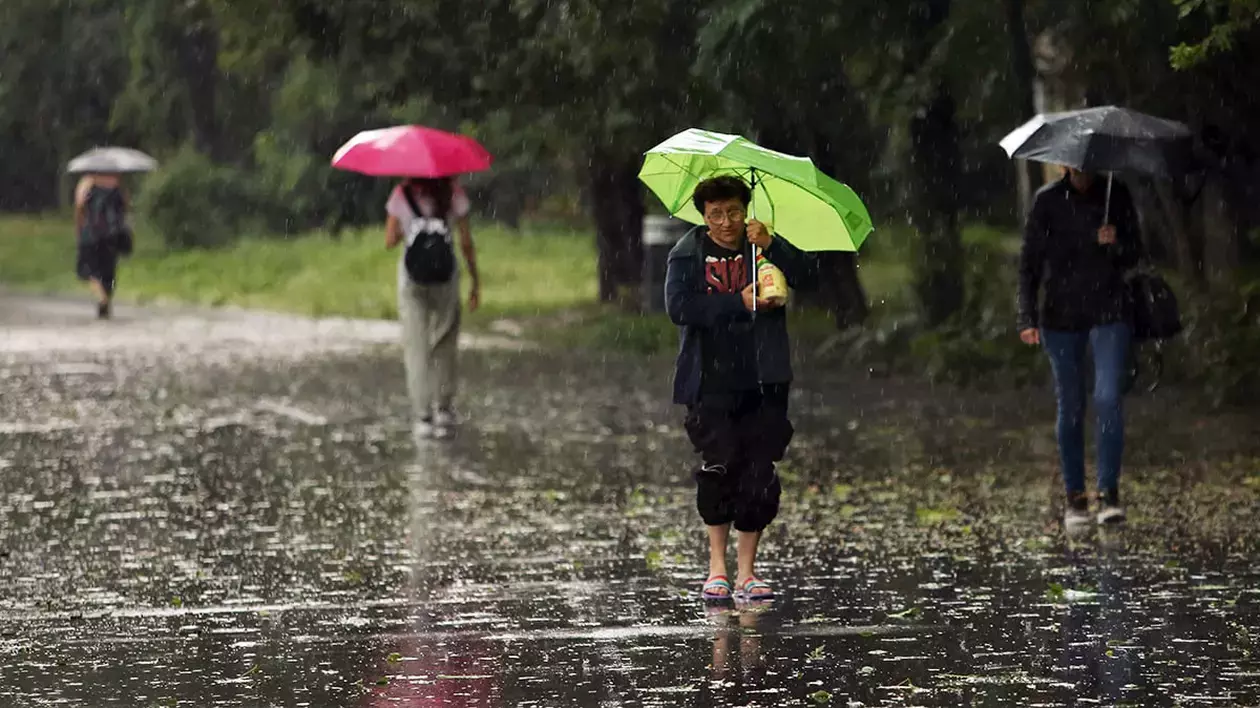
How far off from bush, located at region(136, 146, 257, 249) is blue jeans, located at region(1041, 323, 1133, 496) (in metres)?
37.2

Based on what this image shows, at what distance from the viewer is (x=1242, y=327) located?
1662cm

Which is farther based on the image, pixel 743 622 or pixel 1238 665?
pixel 743 622

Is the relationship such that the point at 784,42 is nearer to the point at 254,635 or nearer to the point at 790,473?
the point at 790,473

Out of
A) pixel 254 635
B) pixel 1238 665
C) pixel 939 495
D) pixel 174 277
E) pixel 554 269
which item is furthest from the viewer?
pixel 174 277

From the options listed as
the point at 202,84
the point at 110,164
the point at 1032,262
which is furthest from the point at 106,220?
the point at 202,84

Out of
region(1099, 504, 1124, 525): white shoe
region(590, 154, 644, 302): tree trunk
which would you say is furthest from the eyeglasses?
region(590, 154, 644, 302): tree trunk

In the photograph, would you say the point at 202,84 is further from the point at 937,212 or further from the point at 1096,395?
the point at 1096,395

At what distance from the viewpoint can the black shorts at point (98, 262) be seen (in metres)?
29.1

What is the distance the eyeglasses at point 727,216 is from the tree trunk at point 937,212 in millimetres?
10768

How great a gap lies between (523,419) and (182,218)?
32.0 m

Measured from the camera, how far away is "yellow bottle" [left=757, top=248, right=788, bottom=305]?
355 inches

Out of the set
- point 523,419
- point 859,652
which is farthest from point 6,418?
point 859,652

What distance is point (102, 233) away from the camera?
29047 mm

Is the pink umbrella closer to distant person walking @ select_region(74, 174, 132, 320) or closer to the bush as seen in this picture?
distant person walking @ select_region(74, 174, 132, 320)
